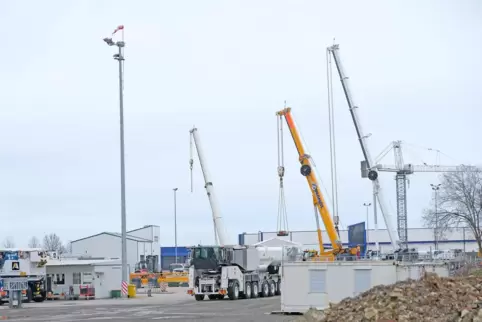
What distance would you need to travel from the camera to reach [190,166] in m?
54.4

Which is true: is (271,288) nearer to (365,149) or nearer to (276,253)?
(276,253)

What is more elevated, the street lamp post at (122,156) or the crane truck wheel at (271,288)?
the street lamp post at (122,156)

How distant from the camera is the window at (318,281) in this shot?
29.7 metres

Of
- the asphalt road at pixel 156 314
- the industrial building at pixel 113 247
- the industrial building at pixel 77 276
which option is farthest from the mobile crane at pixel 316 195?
the industrial building at pixel 113 247

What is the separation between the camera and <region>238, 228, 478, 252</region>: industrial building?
10627cm

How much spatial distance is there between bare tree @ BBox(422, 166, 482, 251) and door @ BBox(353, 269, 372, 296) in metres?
49.5

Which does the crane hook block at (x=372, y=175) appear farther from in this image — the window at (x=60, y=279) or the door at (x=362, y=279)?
the door at (x=362, y=279)

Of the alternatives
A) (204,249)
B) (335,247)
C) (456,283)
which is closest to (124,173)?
(204,249)

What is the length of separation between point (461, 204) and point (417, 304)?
212ft

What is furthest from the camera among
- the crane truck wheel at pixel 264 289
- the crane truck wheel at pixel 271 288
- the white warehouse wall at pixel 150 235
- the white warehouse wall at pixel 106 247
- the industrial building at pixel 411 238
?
the industrial building at pixel 411 238

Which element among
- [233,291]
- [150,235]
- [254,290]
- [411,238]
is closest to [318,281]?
[233,291]

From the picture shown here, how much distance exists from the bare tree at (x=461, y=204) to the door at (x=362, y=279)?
49.5 m

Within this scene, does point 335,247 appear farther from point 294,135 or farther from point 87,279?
point 87,279

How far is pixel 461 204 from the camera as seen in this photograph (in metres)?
78.8
